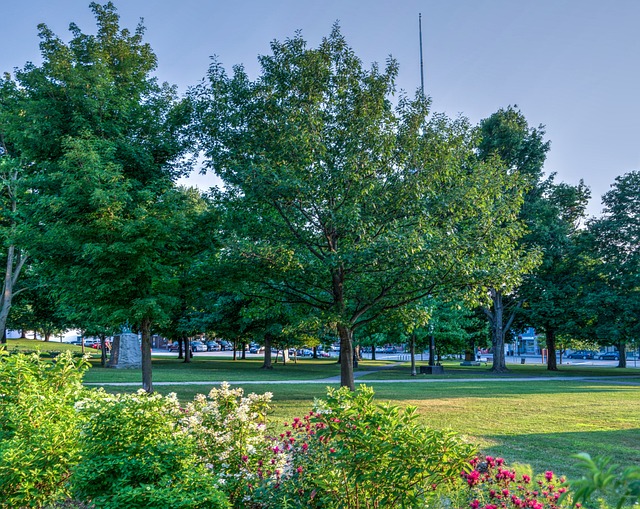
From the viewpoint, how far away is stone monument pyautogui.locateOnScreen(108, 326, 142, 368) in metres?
32.2

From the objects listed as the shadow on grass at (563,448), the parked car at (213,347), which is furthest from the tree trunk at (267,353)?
the parked car at (213,347)

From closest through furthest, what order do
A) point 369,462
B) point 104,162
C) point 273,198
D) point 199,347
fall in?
point 369,462 < point 273,198 < point 104,162 < point 199,347

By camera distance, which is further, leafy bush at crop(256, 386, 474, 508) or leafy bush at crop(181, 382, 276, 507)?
leafy bush at crop(181, 382, 276, 507)

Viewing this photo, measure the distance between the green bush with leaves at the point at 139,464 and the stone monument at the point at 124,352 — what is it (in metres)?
29.7

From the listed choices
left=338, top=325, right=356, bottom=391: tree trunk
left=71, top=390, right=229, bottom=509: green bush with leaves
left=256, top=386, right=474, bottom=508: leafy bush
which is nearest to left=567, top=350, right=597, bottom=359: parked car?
left=338, top=325, right=356, bottom=391: tree trunk

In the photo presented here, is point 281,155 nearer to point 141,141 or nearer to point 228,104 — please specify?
point 228,104

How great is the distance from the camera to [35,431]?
5102 millimetres

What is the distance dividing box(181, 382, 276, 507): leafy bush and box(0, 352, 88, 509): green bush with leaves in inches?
44.0

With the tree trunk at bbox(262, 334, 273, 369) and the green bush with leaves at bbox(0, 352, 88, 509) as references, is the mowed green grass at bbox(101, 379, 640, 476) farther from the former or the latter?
the tree trunk at bbox(262, 334, 273, 369)

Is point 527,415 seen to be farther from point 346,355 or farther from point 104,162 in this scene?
point 104,162

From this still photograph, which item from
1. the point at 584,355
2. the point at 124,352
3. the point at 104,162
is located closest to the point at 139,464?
the point at 104,162

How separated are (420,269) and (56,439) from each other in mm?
7826

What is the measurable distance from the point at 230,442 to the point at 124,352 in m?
30.2

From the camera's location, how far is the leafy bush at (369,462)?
3809 mm
